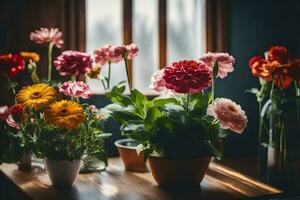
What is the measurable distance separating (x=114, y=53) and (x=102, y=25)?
425mm

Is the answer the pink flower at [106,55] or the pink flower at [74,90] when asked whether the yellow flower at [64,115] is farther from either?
the pink flower at [106,55]

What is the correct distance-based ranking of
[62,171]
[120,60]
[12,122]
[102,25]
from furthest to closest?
[102,25]
[120,60]
[12,122]
[62,171]

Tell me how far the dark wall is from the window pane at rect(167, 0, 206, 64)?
0.46ft

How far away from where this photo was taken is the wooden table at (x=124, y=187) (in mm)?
1460

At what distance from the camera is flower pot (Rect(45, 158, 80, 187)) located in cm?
151

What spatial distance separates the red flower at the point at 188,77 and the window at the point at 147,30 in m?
0.65

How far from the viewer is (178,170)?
4.91 ft

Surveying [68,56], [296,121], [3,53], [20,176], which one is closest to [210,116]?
[296,121]

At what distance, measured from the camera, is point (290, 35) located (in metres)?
2.21

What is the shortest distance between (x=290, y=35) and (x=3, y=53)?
1.20m

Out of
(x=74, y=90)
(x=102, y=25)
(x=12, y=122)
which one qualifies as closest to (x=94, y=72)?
(x=74, y=90)

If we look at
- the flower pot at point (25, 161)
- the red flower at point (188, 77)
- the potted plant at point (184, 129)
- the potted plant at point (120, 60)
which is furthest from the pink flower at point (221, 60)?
the flower pot at point (25, 161)

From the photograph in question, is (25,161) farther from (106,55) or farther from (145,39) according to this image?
(145,39)

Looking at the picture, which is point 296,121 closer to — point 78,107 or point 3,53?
point 78,107
